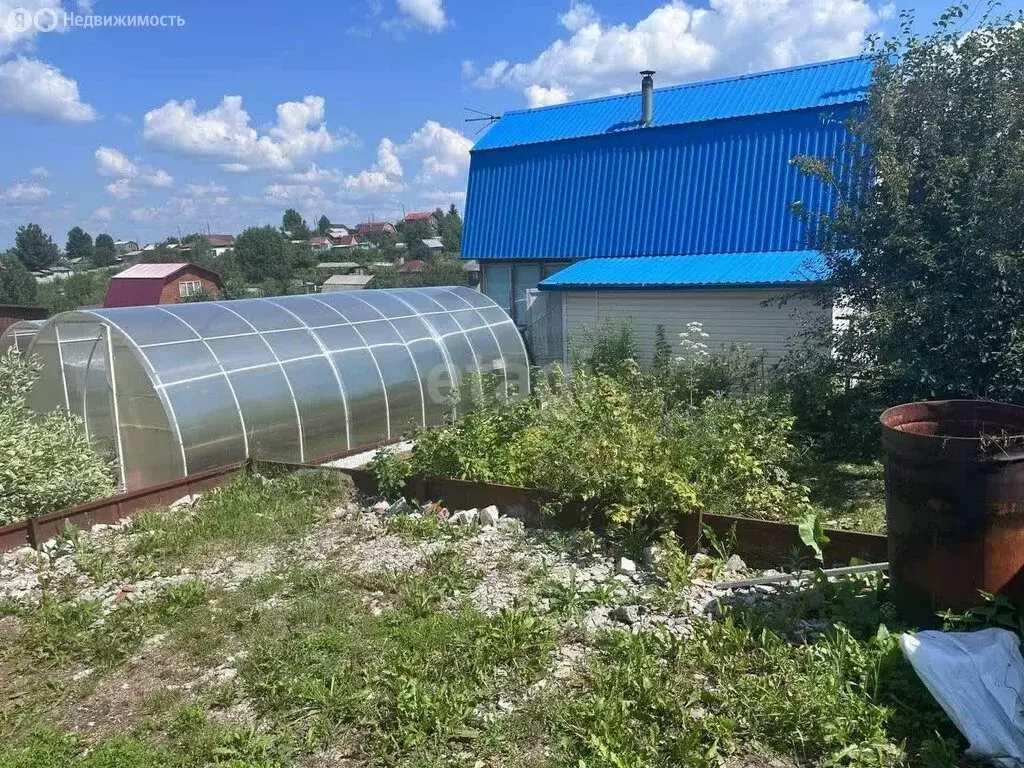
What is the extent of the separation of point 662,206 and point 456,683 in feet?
45.9

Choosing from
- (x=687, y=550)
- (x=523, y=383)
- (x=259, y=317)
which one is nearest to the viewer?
(x=687, y=550)

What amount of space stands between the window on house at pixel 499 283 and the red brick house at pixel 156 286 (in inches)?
1315

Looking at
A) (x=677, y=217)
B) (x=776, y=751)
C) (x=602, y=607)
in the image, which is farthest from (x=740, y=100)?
(x=776, y=751)

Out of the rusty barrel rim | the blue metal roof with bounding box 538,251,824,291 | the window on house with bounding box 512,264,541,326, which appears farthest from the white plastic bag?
the window on house with bounding box 512,264,541,326

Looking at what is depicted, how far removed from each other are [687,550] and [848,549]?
132 centimetres

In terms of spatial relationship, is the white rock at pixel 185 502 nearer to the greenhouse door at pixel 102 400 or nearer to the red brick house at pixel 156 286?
the greenhouse door at pixel 102 400

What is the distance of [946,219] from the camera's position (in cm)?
929

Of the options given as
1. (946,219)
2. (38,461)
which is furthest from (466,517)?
(946,219)

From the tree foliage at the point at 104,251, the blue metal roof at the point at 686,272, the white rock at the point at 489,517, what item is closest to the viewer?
the white rock at the point at 489,517

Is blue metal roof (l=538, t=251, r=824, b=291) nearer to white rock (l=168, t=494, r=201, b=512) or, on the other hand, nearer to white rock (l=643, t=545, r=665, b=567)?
white rock (l=643, t=545, r=665, b=567)

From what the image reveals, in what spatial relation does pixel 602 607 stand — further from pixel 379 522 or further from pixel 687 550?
pixel 379 522

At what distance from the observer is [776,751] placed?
4195 mm

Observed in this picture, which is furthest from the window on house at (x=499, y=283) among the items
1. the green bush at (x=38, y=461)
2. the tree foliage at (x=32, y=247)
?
the tree foliage at (x=32, y=247)

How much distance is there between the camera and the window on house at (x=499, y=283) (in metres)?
19.5
